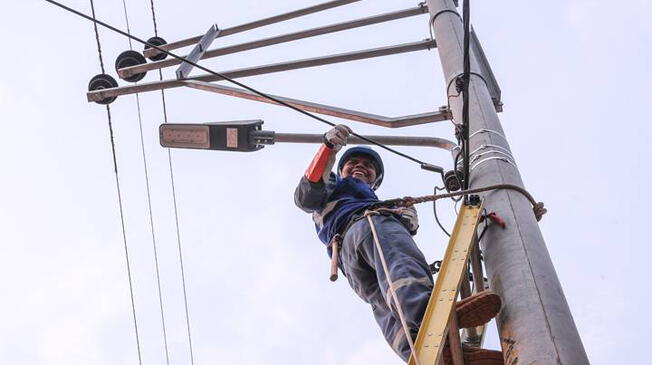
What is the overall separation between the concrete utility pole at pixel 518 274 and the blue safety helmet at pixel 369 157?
154 cm

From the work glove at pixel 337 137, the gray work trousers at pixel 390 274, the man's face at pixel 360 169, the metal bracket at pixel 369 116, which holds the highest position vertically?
the metal bracket at pixel 369 116

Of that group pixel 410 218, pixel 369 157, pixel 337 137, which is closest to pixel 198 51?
pixel 369 157

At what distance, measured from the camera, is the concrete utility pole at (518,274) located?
8.16 ft

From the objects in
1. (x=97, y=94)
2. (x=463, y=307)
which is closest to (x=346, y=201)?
(x=463, y=307)

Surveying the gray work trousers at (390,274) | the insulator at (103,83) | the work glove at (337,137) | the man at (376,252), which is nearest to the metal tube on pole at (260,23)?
the insulator at (103,83)

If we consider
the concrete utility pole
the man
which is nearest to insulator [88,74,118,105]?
the man

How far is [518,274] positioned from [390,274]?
0.86m

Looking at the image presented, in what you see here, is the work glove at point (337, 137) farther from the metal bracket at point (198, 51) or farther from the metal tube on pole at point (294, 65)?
the metal bracket at point (198, 51)

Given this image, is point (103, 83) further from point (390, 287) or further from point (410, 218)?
point (390, 287)

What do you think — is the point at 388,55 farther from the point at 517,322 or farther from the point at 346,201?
the point at 517,322

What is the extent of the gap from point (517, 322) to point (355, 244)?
4.76 ft

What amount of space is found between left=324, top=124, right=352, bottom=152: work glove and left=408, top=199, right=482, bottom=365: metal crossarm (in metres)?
1.07

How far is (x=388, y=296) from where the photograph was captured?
349cm

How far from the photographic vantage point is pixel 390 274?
354 cm
